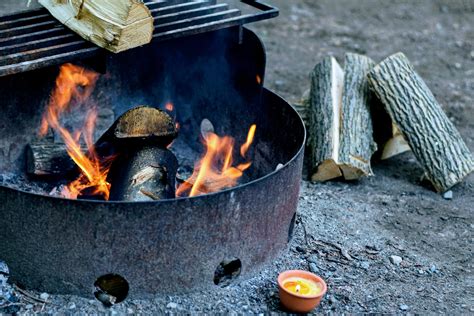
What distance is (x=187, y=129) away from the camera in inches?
210

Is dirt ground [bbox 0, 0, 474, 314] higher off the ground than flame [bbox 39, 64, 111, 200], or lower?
lower

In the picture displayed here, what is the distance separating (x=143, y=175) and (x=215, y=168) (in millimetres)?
1047

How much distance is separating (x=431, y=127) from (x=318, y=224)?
1287mm

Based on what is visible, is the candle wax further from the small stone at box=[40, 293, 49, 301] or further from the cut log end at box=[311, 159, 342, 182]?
the cut log end at box=[311, 159, 342, 182]

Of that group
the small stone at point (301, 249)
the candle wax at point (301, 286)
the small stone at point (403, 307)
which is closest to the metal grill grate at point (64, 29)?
the small stone at point (301, 249)

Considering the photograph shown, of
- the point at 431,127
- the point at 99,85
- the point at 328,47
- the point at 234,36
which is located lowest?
the point at 328,47

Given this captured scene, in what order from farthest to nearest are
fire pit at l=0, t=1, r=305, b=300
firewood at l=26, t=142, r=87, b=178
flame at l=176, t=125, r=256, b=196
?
flame at l=176, t=125, r=256, b=196 → firewood at l=26, t=142, r=87, b=178 → fire pit at l=0, t=1, r=305, b=300

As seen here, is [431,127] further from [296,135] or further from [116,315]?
[116,315]

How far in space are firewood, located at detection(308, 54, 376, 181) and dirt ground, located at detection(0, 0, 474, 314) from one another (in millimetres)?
168

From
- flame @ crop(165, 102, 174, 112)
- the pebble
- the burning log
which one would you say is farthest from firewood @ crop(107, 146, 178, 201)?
the pebble

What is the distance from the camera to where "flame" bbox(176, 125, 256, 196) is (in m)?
4.68

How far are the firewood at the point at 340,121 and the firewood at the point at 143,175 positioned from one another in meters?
1.32

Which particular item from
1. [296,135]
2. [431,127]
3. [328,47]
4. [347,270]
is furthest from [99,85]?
[328,47]

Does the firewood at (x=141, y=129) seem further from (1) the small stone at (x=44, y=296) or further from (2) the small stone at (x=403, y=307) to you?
(2) the small stone at (x=403, y=307)
